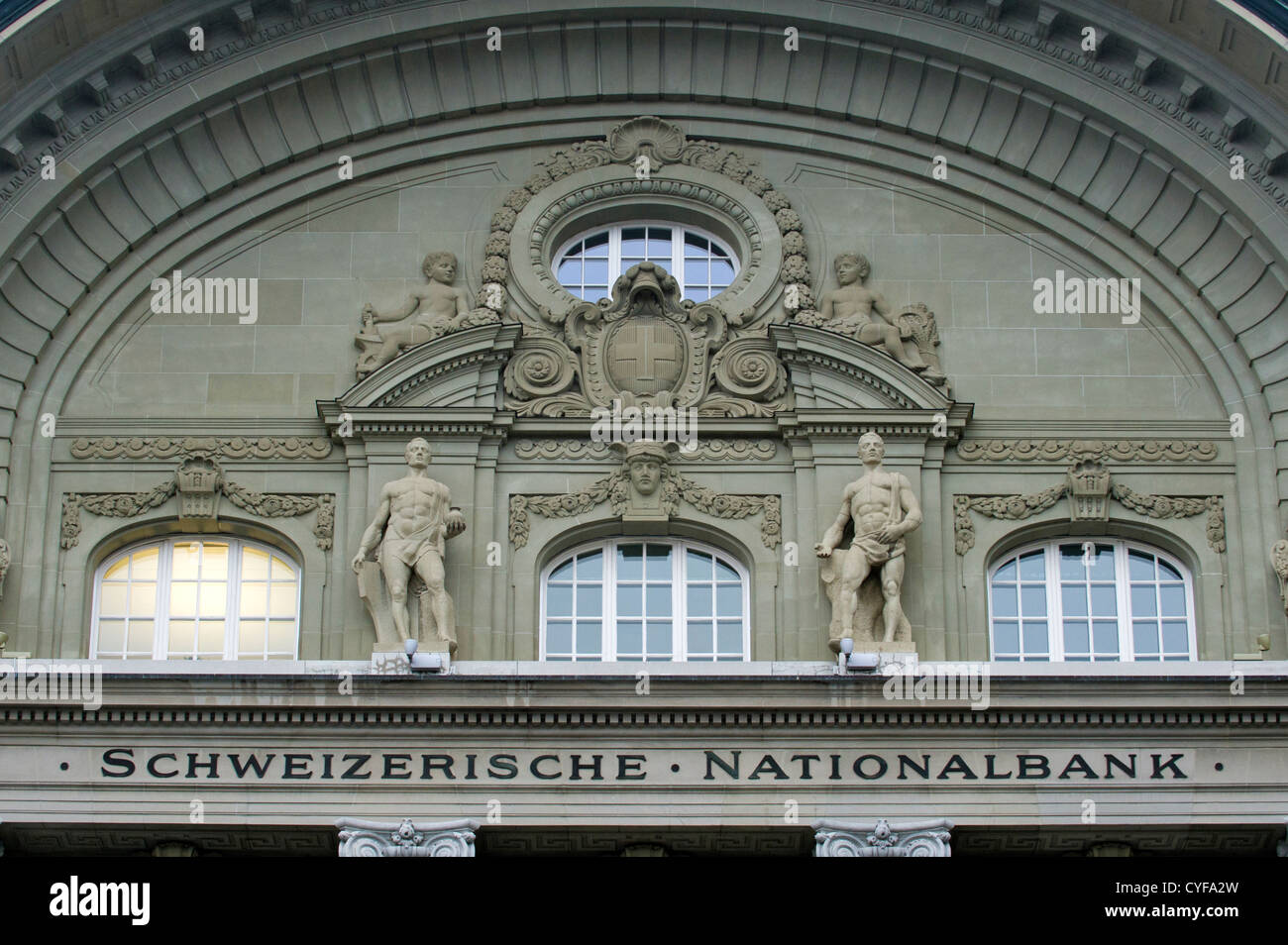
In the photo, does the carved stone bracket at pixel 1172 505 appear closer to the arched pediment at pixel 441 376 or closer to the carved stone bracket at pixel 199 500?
the arched pediment at pixel 441 376

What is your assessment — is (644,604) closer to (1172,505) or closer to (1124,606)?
(1124,606)

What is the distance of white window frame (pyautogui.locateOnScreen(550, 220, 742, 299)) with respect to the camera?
30562mm

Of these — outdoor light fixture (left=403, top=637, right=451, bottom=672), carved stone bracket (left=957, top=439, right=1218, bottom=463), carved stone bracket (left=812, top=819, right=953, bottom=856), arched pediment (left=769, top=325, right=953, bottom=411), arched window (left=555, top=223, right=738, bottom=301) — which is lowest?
carved stone bracket (left=812, top=819, right=953, bottom=856)

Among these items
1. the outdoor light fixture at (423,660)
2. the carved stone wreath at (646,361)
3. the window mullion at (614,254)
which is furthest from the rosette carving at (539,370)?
the outdoor light fixture at (423,660)

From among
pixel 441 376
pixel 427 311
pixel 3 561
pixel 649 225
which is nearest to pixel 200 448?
pixel 3 561

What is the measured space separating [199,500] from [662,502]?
4862mm

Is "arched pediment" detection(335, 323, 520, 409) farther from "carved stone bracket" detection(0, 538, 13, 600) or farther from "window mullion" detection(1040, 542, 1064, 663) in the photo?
"window mullion" detection(1040, 542, 1064, 663)

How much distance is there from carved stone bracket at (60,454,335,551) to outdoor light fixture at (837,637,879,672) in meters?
5.68

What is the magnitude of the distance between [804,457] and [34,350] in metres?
8.29

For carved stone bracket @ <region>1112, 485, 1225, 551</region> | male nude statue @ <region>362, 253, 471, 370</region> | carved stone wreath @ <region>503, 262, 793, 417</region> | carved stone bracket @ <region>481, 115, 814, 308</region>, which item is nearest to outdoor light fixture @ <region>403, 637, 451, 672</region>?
carved stone wreath @ <region>503, 262, 793, 417</region>

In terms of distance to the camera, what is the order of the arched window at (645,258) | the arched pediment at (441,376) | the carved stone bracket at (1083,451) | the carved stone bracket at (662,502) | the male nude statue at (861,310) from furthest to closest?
the arched window at (645,258)
the male nude statue at (861,310)
the carved stone bracket at (1083,451)
the arched pediment at (441,376)
the carved stone bracket at (662,502)

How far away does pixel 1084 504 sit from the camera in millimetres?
28766

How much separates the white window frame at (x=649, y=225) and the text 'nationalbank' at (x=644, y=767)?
240 inches

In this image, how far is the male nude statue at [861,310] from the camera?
2936 centimetres
